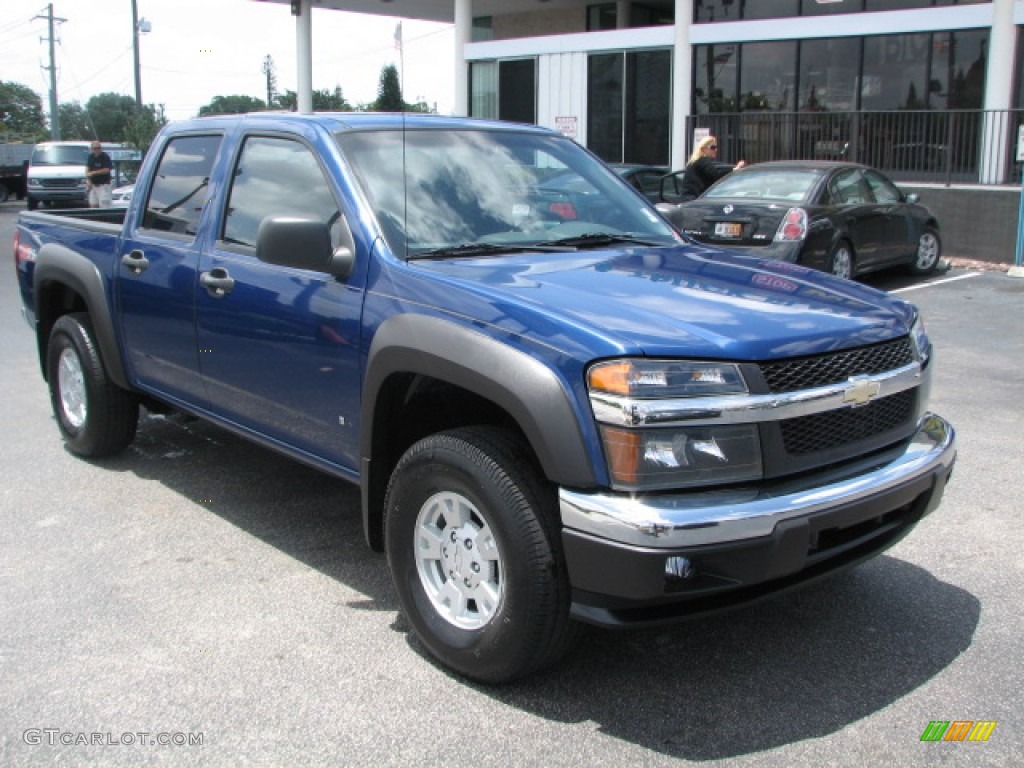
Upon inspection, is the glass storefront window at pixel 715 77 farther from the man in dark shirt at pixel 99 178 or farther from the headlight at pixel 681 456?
the headlight at pixel 681 456

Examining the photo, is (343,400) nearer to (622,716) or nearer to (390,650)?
(390,650)

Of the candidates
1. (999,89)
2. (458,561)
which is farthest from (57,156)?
(458,561)

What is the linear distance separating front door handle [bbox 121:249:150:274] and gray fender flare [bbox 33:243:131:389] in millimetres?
338

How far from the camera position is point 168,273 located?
4.77 metres

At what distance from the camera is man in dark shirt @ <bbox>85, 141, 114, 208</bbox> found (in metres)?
21.8

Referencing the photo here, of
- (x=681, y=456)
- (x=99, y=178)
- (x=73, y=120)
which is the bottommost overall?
(x=681, y=456)

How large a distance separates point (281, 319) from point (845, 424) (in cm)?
215

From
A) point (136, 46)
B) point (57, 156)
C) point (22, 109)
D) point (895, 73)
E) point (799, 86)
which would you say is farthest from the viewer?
point (22, 109)

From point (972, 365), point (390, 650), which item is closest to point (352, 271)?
point (390, 650)

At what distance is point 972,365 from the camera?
8289mm

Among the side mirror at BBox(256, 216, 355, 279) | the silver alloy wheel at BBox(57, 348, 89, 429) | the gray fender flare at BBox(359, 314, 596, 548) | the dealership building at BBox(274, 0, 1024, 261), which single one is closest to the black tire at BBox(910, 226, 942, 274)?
the dealership building at BBox(274, 0, 1024, 261)

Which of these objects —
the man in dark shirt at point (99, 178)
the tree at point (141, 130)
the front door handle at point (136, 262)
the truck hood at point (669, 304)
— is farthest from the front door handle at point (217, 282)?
the tree at point (141, 130)

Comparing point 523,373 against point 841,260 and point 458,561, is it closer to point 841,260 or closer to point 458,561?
point 458,561

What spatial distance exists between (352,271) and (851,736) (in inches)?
89.8
